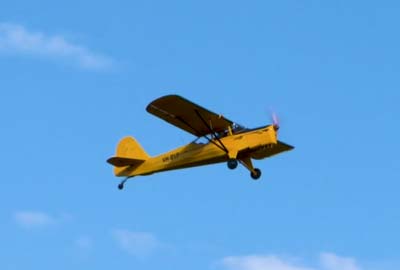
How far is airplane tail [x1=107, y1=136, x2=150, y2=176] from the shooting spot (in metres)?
38.6

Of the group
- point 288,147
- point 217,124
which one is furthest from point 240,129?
point 288,147

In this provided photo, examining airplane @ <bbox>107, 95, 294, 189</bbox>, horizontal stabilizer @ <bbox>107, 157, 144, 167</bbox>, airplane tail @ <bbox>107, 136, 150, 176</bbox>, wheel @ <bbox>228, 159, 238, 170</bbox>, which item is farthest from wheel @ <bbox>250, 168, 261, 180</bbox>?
horizontal stabilizer @ <bbox>107, 157, 144, 167</bbox>

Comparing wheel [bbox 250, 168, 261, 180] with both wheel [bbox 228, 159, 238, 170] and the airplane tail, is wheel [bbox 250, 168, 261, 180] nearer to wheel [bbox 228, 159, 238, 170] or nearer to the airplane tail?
wheel [bbox 228, 159, 238, 170]

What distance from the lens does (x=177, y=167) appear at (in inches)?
1469

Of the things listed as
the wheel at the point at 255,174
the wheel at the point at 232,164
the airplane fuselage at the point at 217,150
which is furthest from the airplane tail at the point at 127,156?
the wheel at the point at 232,164

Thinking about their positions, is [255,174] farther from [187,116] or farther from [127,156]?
[127,156]

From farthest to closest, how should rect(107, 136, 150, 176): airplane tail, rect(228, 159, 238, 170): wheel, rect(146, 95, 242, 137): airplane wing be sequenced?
rect(107, 136, 150, 176): airplane tail → rect(228, 159, 238, 170): wheel → rect(146, 95, 242, 137): airplane wing

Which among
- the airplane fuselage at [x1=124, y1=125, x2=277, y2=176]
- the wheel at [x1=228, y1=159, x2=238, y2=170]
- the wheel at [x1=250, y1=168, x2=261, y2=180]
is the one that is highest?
the airplane fuselage at [x1=124, y1=125, x2=277, y2=176]

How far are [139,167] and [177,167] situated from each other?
2.06 metres

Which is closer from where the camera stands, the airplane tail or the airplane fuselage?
the airplane fuselage

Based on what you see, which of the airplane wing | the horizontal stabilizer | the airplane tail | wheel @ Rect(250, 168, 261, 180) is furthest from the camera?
the airplane tail

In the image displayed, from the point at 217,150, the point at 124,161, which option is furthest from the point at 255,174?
the point at 124,161

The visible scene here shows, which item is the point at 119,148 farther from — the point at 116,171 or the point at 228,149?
the point at 228,149

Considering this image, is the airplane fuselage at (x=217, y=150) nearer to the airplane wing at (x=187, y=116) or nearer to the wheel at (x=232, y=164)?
the wheel at (x=232, y=164)
